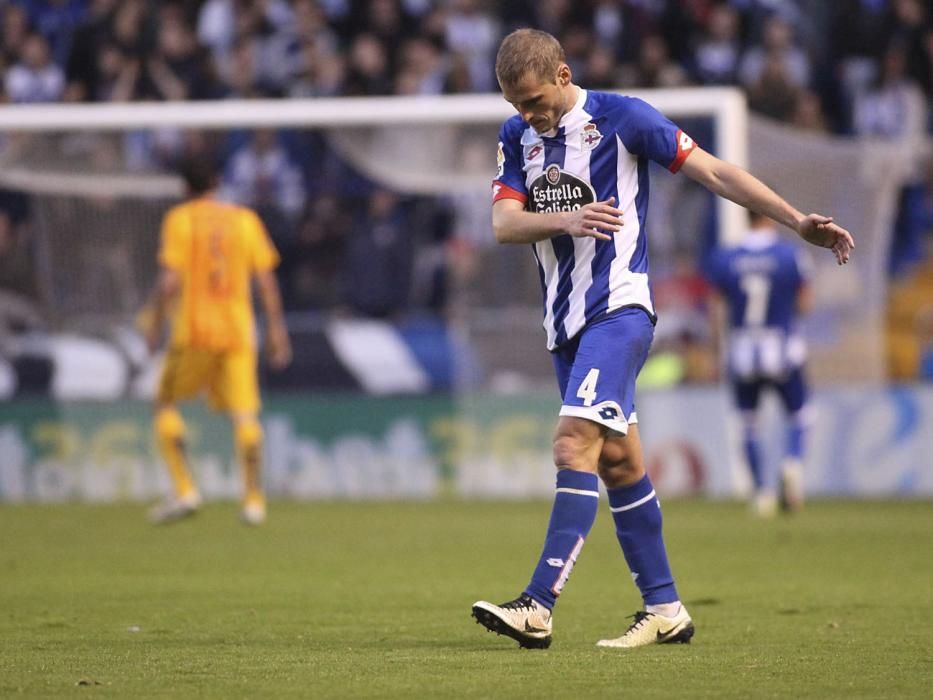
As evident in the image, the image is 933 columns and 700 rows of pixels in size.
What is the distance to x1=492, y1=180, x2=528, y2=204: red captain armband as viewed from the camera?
6320mm

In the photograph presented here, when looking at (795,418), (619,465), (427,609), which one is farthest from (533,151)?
(795,418)

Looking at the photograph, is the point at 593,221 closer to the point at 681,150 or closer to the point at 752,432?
the point at 681,150

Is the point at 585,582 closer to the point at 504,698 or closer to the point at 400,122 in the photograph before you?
the point at 504,698

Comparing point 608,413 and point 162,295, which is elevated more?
point 608,413

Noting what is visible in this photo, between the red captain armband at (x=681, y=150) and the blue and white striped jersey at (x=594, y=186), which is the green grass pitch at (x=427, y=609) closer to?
the blue and white striped jersey at (x=594, y=186)

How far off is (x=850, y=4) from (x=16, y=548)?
38.3 ft

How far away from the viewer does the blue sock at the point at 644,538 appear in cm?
639

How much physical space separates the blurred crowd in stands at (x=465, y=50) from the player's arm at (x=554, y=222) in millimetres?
11112

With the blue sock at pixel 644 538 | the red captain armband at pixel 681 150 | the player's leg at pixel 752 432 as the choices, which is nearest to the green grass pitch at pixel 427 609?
the blue sock at pixel 644 538

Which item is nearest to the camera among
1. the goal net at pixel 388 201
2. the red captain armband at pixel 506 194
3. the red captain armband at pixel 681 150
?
the red captain armband at pixel 681 150

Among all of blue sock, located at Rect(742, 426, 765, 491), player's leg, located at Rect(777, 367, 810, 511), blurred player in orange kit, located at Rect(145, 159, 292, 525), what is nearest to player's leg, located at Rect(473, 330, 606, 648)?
blurred player in orange kit, located at Rect(145, 159, 292, 525)

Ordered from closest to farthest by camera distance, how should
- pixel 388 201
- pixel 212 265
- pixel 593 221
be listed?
pixel 593 221, pixel 212 265, pixel 388 201

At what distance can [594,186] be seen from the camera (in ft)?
20.7

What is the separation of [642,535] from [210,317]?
7157 mm
